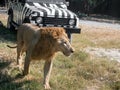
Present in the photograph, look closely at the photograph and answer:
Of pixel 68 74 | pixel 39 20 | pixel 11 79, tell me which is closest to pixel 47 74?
pixel 11 79

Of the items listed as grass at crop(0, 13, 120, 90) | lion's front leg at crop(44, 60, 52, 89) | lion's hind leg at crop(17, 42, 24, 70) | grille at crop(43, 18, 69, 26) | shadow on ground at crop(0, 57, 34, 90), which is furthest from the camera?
grille at crop(43, 18, 69, 26)

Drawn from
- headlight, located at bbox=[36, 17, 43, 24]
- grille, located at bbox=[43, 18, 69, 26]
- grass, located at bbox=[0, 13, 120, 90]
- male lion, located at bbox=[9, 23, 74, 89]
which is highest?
male lion, located at bbox=[9, 23, 74, 89]

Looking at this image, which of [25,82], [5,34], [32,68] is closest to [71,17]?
[5,34]

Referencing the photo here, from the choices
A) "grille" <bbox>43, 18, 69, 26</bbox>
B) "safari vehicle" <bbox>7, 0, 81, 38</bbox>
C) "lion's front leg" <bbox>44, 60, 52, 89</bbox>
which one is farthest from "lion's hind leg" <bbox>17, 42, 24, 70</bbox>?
"grille" <bbox>43, 18, 69, 26</bbox>

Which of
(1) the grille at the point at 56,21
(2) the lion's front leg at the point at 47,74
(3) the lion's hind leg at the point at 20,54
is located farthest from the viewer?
(1) the grille at the point at 56,21

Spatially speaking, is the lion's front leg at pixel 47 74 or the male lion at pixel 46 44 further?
the lion's front leg at pixel 47 74

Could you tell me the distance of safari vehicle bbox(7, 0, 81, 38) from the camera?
1200 centimetres

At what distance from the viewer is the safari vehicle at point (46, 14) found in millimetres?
12000

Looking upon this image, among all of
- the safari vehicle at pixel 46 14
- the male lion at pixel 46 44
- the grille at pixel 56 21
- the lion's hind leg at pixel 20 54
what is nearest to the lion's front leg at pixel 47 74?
the male lion at pixel 46 44

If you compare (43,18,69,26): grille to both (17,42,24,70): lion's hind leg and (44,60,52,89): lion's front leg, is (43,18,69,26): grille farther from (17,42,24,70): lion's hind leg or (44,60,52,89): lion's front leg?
(44,60,52,89): lion's front leg

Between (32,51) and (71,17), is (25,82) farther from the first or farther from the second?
(71,17)

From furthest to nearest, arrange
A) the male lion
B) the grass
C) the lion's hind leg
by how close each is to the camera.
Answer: the lion's hind leg, the grass, the male lion

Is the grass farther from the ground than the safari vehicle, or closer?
closer

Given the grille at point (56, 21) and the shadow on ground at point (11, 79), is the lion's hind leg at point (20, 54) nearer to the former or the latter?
the shadow on ground at point (11, 79)
